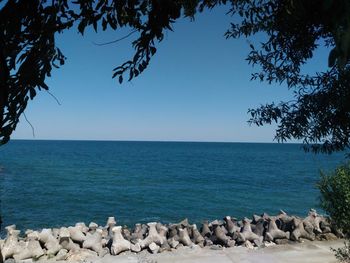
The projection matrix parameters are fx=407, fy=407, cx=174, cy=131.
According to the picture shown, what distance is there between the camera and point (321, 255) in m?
11.5

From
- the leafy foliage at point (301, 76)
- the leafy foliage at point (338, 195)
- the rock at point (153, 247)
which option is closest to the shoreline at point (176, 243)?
the rock at point (153, 247)

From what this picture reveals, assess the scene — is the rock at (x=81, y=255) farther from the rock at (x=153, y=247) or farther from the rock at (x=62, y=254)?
the rock at (x=153, y=247)

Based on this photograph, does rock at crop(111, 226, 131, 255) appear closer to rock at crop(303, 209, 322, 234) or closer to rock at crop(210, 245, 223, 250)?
rock at crop(210, 245, 223, 250)

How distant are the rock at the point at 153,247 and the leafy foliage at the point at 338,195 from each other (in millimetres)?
5643

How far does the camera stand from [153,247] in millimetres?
12430

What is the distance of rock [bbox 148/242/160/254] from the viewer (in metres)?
12.3

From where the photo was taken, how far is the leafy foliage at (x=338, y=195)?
8.04 meters

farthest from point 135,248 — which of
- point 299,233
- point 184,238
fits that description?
point 299,233

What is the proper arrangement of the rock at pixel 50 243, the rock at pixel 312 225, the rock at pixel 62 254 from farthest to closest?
the rock at pixel 312 225 < the rock at pixel 50 243 < the rock at pixel 62 254

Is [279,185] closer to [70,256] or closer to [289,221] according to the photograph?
[289,221]

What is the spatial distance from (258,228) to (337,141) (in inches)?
377

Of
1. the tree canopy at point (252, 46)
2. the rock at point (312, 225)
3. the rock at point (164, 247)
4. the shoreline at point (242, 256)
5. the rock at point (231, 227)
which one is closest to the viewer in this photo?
the tree canopy at point (252, 46)

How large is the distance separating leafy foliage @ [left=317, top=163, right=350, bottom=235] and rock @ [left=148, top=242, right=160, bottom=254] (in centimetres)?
564

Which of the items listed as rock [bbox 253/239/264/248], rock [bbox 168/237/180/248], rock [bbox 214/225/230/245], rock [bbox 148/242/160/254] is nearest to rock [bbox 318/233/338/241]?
rock [bbox 253/239/264/248]
